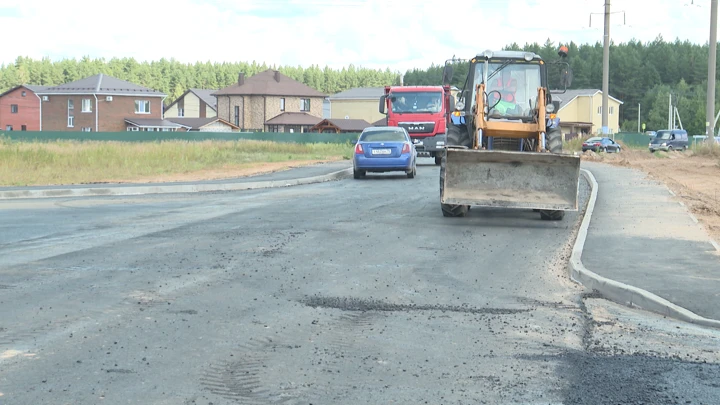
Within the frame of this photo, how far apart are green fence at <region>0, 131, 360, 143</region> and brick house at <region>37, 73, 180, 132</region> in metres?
23.0

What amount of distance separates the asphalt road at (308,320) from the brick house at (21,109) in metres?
86.8

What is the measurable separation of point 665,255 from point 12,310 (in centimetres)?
819

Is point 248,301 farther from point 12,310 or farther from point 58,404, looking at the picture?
point 58,404

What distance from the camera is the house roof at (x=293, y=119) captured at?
105 m

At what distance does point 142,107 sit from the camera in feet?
300

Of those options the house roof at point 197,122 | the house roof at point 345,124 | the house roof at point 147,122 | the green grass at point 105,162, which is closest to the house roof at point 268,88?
the house roof at point 197,122

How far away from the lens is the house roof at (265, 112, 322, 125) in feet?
346

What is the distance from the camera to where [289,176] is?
30.3 meters

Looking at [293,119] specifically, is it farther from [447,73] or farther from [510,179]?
[510,179]

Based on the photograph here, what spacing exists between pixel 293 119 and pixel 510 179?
→ 9116 cm

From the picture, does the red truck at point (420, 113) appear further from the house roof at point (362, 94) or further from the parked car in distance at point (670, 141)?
the house roof at point (362, 94)

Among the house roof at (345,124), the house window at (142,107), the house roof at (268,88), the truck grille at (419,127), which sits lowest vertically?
the truck grille at (419,127)

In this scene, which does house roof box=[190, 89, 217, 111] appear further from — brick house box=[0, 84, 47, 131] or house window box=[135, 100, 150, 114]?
house window box=[135, 100, 150, 114]

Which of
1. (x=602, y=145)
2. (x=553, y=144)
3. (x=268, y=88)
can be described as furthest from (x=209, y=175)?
(x=268, y=88)
